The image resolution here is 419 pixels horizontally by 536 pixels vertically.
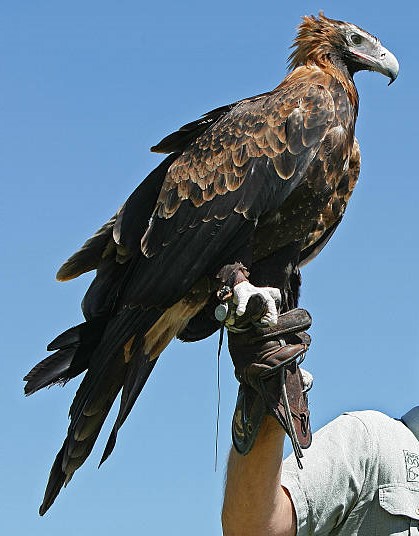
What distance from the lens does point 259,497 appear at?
2.89 m

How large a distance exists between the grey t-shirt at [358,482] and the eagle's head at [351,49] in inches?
89.7

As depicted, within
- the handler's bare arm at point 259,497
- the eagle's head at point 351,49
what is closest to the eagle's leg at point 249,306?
the handler's bare arm at point 259,497

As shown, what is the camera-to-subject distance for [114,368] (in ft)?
12.2

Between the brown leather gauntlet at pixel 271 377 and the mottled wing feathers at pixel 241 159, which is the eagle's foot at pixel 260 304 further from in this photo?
the mottled wing feathers at pixel 241 159

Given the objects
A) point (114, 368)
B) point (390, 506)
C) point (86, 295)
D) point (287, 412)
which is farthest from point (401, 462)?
point (86, 295)

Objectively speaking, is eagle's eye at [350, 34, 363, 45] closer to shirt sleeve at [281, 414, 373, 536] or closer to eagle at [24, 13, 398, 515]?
eagle at [24, 13, 398, 515]

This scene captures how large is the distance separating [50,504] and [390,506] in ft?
4.31

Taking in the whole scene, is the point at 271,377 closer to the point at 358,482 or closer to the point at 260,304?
the point at 260,304

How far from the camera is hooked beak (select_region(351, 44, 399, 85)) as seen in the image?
4.73m

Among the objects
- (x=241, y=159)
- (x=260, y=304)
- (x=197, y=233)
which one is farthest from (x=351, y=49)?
(x=260, y=304)

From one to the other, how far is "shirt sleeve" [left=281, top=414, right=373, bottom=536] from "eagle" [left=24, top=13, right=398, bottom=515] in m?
0.81

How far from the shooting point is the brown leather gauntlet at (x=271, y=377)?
3.00m

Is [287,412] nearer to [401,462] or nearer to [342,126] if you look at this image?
[401,462]

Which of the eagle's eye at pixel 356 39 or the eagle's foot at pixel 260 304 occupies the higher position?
the eagle's eye at pixel 356 39
